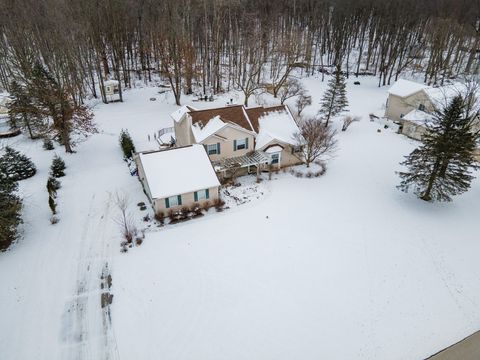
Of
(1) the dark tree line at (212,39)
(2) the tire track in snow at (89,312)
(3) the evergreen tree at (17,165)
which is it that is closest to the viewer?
(2) the tire track in snow at (89,312)

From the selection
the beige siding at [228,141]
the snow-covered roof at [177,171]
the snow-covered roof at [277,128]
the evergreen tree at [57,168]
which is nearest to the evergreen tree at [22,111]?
the evergreen tree at [57,168]

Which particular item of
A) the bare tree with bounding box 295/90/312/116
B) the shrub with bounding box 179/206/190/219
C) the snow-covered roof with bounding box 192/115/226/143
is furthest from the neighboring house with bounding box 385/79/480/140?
the shrub with bounding box 179/206/190/219

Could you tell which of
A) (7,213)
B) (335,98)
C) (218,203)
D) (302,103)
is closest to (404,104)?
(335,98)

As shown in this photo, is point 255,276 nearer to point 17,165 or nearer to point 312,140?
point 312,140

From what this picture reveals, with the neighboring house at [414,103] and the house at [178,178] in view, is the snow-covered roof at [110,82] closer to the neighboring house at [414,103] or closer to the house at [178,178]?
the house at [178,178]

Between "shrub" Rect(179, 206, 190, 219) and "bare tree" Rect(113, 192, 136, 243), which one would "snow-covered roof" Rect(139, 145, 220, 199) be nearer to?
"shrub" Rect(179, 206, 190, 219)

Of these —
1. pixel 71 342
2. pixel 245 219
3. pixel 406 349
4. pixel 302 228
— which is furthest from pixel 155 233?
pixel 406 349
